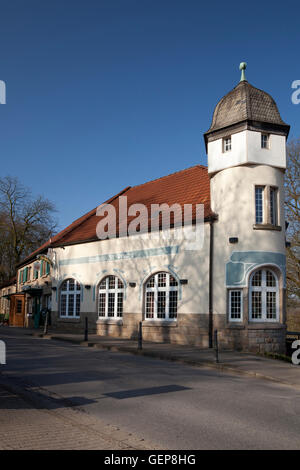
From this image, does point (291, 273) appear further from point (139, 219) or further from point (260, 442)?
point (260, 442)

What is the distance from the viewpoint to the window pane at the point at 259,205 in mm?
19375

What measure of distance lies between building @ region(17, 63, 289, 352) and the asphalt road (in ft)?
17.1

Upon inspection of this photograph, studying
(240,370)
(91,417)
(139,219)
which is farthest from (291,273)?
(91,417)

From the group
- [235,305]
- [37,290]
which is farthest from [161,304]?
[37,290]

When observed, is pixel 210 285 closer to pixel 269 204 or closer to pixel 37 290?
pixel 269 204

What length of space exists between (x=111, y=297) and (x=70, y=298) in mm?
3848

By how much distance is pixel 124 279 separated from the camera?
2334 centimetres

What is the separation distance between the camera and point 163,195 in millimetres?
25266

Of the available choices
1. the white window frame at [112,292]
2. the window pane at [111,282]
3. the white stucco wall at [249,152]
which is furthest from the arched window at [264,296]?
the window pane at [111,282]

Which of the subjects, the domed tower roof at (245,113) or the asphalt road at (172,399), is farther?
the domed tower roof at (245,113)

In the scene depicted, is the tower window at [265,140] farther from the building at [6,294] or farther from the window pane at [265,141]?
the building at [6,294]

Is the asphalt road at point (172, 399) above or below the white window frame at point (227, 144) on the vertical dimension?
below

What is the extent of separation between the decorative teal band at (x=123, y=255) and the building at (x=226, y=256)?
0.05 meters

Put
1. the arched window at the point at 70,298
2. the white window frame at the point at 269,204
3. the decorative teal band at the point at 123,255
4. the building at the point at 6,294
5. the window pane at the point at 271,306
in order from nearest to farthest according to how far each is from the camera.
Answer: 1. the window pane at the point at 271,306
2. the white window frame at the point at 269,204
3. the decorative teal band at the point at 123,255
4. the arched window at the point at 70,298
5. the building at the point at 6,294
